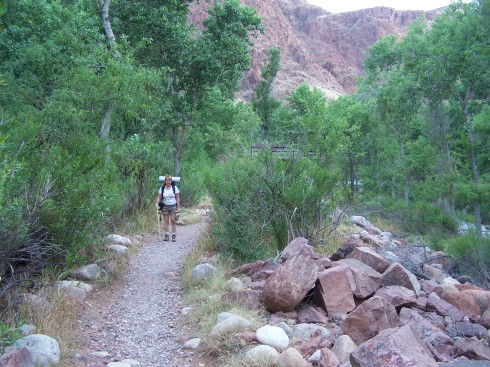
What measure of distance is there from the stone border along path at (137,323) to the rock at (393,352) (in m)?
1.68

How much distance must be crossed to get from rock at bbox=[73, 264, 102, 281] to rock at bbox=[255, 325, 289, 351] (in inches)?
115

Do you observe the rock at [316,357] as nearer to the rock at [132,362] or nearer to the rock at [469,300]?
the rock at [132,362]

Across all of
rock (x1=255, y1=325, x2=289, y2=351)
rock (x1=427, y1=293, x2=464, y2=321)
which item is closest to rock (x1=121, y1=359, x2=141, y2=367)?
rock (x1=255, y1=325, x2=289, y2=351)

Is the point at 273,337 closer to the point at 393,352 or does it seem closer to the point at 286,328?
the point at 286,328

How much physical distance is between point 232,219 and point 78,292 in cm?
307

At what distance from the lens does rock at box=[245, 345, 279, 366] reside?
4578 millimetres

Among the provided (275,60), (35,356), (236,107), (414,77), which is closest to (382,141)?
(414,77)

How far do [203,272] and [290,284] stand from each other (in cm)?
189

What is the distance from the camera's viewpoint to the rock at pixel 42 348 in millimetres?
4301

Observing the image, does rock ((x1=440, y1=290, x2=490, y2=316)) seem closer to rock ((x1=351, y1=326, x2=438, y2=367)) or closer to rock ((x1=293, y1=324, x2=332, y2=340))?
rock ((x1=293, y1=324, x2=332, y2=340))

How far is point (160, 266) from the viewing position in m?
8.87

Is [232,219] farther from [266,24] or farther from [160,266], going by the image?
[266,24]

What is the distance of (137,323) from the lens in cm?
609

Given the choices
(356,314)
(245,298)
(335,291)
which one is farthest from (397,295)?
(245,298)
